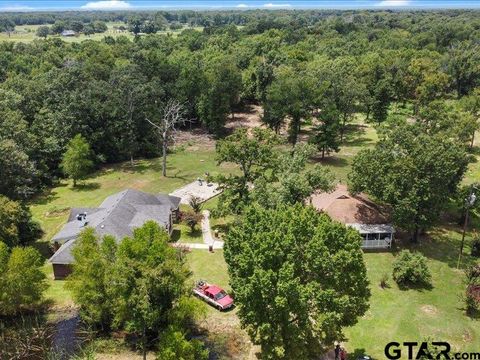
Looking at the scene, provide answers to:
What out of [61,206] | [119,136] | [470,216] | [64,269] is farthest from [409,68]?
[64,269]

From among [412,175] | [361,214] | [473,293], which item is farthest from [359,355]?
[412,175]

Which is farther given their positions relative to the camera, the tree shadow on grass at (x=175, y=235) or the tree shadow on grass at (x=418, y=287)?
the tree shadow on grass at (x=175, y=235)

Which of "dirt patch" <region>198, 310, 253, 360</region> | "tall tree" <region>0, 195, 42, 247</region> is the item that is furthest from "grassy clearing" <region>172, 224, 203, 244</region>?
"tall tree" <region>0, 195, 42, 247</region>

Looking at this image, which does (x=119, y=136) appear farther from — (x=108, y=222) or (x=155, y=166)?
(x=108, y=222)

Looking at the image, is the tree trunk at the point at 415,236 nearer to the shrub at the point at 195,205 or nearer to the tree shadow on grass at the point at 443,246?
the tree shadow on grass at the point at 443,246

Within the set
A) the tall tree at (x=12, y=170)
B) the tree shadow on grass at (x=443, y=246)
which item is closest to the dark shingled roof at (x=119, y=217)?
the tall tree at (x=12, y=170)

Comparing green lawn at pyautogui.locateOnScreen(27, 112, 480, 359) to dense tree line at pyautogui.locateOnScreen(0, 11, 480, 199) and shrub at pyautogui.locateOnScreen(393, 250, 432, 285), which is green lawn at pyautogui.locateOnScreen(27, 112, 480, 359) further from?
dense tree line at pyautogui.locateOnScreen(0, 11, 480, 199)

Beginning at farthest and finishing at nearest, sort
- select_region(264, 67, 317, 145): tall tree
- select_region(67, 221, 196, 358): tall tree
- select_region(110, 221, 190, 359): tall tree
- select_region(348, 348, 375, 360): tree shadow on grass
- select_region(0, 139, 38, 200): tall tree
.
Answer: select_region(264, 67, 317, 145): tall tree
select_region(0, 139, 38, 200): tall tree
select_region(348, 348, 375, 360): tree shadow on grass
select_region(67, 221, 196, 358): tall tree
select_region(110, 221, 190, 359): tall tree
